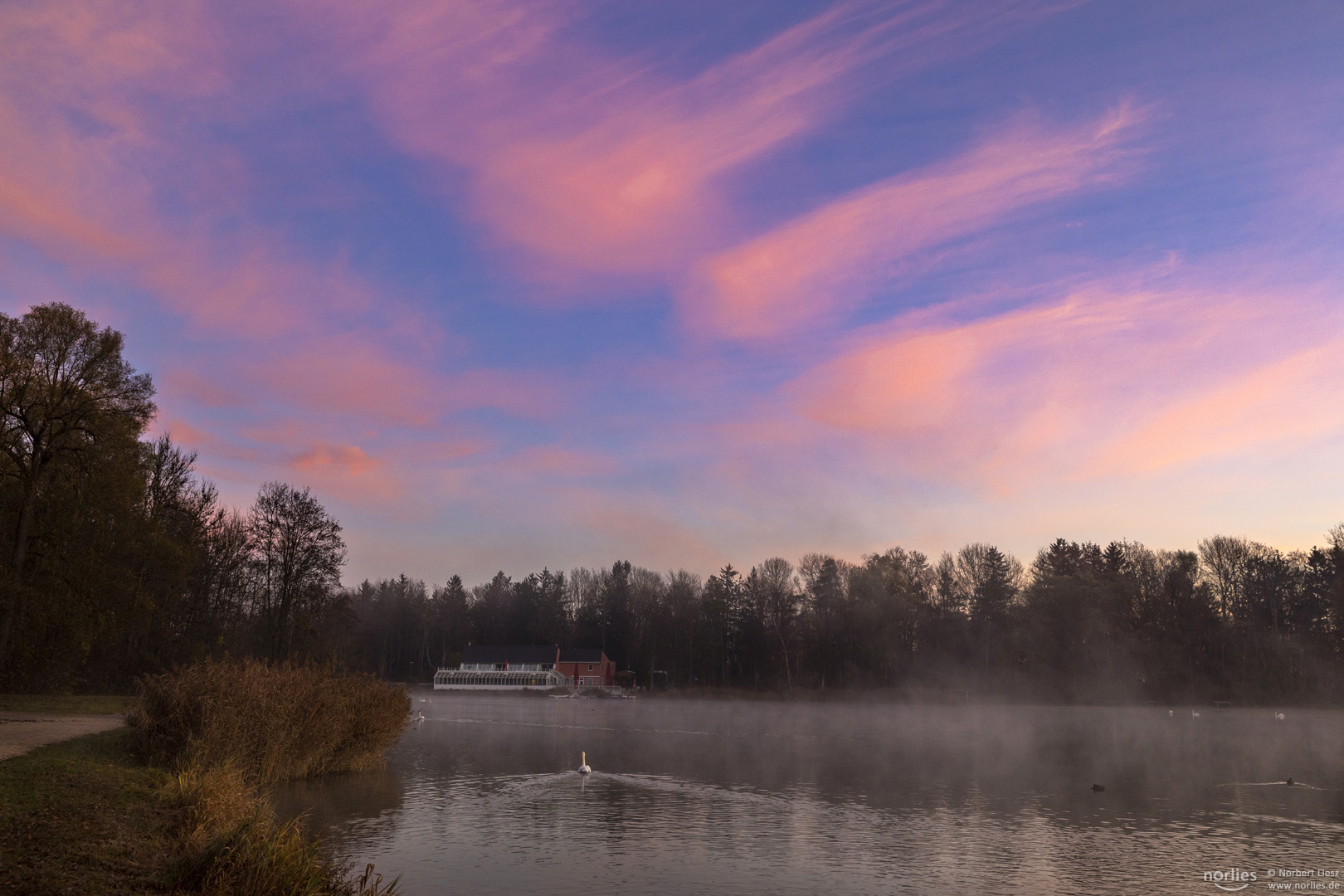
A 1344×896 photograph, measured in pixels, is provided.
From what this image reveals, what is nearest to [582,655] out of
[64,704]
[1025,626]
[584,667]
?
[584,667]

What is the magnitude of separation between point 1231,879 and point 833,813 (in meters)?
9.45

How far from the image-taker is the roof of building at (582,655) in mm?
122438

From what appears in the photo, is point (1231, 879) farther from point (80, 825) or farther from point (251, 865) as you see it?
point (80, 825)

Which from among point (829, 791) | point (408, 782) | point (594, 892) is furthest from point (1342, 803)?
point (408, 782)

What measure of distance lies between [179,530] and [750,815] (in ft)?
131

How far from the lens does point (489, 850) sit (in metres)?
17.6

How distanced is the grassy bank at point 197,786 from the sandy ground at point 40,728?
0.54 meters

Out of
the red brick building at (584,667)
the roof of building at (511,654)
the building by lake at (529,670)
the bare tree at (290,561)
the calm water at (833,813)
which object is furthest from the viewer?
the roof of building at (511,654)

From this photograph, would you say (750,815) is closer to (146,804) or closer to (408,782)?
(408,782)

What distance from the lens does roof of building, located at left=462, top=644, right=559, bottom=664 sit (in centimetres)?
12400

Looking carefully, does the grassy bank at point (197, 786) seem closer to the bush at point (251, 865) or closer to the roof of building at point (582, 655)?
the bush at point (251, 865)

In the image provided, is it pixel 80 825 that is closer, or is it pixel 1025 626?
pixel 80 825

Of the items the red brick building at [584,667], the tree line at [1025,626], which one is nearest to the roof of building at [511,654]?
the red brick building at [584,667]

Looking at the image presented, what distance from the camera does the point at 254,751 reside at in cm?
2283
